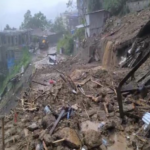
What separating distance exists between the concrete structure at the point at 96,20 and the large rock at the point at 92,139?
20716 mm

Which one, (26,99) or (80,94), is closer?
(80,94)

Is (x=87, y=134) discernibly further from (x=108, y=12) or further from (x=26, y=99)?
(x=108, y=12)

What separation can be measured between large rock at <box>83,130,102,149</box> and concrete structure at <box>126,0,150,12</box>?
16.4 meters

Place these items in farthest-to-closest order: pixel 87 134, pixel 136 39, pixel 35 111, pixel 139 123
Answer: pixel 136 39 → pixel 35 111 → pixel 139 123 → pixel 87 134

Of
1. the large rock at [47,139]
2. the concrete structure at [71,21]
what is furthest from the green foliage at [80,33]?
the large rock at [47,139]

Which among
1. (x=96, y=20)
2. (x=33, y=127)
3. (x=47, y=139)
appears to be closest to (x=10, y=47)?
(x=96, y=20)

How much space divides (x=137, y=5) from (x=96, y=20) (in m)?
6.17

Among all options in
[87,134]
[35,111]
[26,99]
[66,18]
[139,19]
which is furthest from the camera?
[66,18]

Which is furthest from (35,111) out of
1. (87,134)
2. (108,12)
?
(108,12)

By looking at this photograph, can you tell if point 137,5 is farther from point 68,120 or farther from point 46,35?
point 46,35

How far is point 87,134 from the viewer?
596 centimetres

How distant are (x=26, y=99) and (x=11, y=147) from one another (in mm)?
4540

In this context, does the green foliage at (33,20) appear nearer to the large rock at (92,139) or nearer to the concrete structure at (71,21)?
the concrete structure at (71,21)

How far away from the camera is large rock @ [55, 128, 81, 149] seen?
18.1 ft
